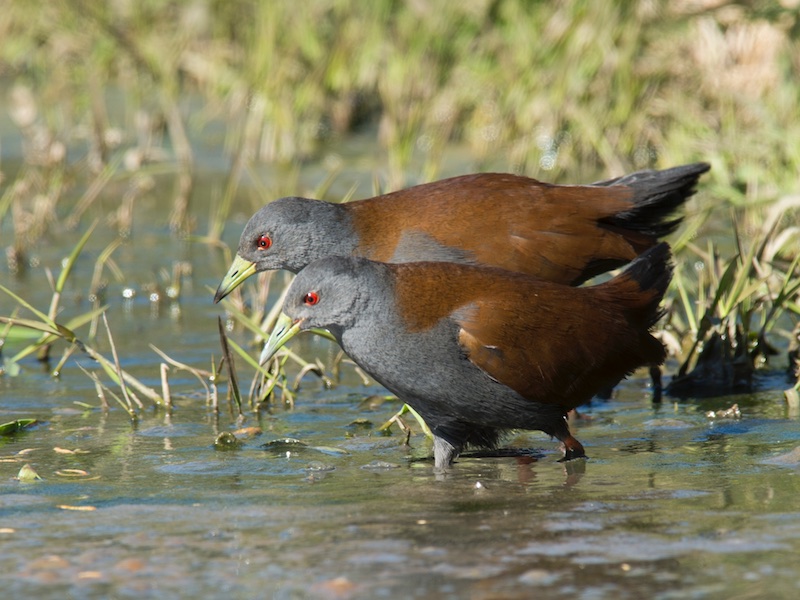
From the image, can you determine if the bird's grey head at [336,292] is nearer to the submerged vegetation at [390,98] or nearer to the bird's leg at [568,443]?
the bird's leg at [568,443]

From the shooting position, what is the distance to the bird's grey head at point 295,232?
17.3 feet

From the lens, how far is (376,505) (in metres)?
3.84

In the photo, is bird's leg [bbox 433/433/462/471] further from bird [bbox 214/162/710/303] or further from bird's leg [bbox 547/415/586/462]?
bird [bbox 214/162/710/303]

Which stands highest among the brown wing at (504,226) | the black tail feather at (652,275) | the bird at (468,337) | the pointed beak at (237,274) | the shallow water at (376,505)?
the brown wing at (504,226)

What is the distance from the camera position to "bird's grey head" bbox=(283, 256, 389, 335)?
4.31 metres

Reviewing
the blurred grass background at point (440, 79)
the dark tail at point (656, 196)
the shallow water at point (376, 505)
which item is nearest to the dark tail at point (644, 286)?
the shallow water at point (376, 505)

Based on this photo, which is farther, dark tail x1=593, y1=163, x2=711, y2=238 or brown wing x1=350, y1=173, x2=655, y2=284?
dark tail x1=593, y1=163, x2=711, y2=238

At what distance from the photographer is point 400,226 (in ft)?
17.0

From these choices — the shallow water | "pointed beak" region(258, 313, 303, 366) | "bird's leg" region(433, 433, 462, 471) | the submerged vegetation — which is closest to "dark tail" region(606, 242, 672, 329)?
the shallow water

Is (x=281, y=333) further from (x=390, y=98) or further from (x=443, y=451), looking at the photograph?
(x=390, y=98)

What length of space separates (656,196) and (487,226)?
31.5 inches

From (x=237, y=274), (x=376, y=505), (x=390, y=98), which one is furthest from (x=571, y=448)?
(x=390, y=98)

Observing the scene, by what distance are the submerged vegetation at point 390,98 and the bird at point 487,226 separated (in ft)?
6.23

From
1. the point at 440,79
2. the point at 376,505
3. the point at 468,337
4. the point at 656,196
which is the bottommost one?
the point at 376,505
